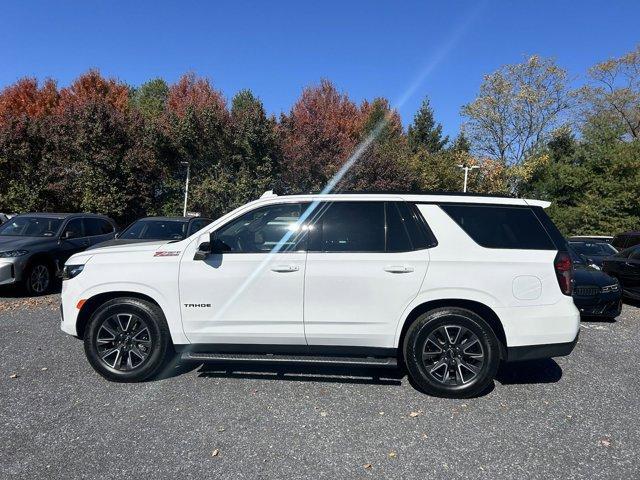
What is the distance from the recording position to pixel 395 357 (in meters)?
4.25

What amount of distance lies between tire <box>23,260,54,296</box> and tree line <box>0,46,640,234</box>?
50.5ft

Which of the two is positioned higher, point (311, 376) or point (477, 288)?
point (477, 288)

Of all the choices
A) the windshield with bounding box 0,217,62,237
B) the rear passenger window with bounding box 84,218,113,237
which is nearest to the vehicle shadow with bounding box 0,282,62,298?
the windshield with bounding box 0,217,62,237

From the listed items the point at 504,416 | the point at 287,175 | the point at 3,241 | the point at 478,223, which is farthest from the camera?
the point at 287,175

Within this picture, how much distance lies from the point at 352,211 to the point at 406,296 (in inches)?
37.3

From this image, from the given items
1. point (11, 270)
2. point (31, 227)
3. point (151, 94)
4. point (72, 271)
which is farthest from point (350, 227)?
point (151, 94)

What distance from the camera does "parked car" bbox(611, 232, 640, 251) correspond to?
14.4 metres

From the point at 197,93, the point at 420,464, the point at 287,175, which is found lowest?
the point at 420,464

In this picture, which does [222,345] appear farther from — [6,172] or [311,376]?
[6,172]

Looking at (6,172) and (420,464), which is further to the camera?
(6,172)

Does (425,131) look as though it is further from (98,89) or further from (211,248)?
(211,248)

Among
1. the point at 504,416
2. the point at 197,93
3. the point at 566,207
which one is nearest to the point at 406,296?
the point at 504,416

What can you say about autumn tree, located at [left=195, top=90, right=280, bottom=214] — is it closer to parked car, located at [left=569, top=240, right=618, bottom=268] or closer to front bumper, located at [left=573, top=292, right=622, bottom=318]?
parked car, located at [left=569, top=240, right=618, bottom=268]

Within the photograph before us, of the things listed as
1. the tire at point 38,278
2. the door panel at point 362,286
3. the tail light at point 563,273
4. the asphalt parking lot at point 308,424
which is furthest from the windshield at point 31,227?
the tail light at point 563,273
